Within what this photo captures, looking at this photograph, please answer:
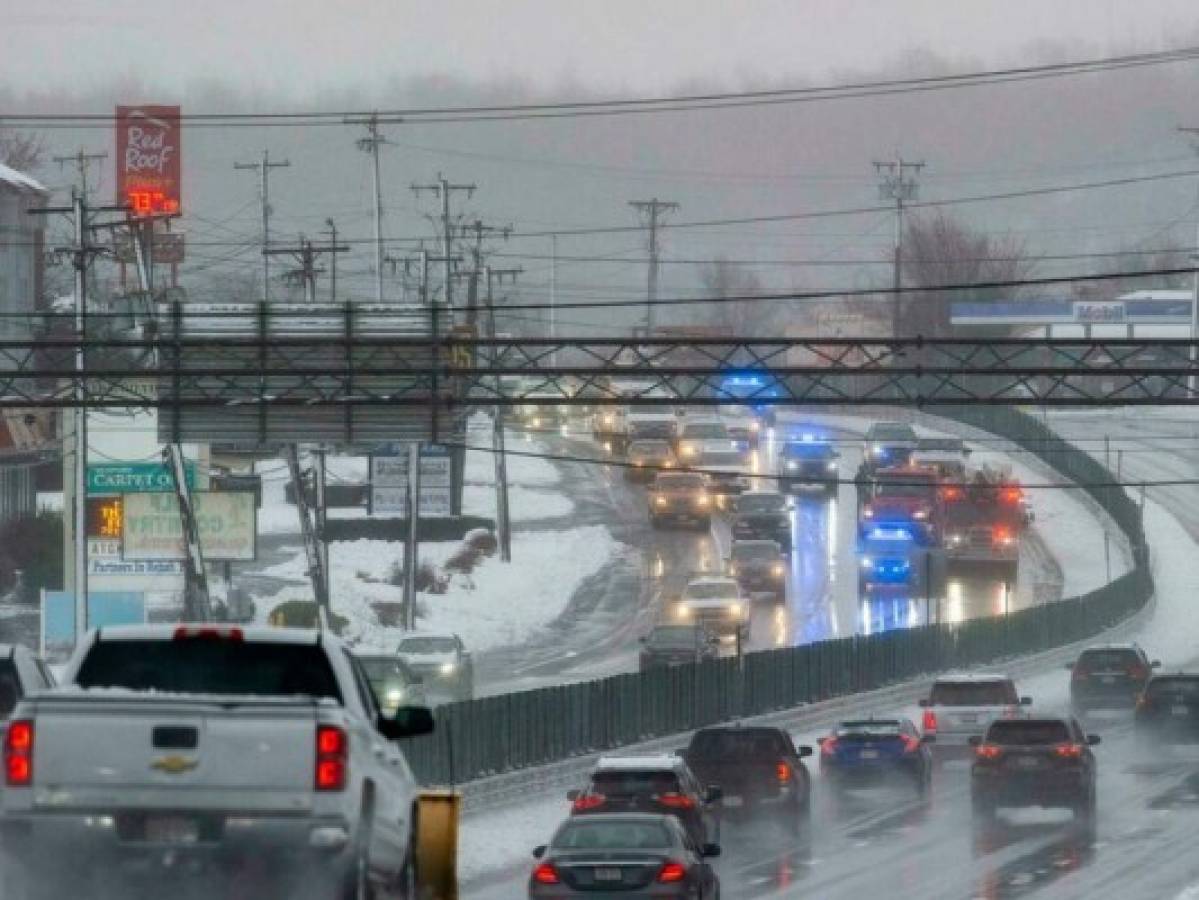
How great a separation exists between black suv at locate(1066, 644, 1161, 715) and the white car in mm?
13570

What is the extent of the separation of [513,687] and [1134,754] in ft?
58.2

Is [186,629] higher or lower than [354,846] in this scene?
higher

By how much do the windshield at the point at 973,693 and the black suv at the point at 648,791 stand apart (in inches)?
767

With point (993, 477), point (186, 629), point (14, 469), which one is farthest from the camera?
point (993, 477)

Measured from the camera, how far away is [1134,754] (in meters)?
52.3

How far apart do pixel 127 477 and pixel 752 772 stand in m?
25.8

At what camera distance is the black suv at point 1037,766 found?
39094 mm

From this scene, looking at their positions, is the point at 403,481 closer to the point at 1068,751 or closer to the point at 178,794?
the point at 1068,751

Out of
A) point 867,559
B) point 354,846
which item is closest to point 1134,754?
point 867,559

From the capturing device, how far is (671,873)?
80.7ft

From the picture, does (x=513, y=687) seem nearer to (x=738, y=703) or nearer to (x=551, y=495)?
(x=738, y=703)

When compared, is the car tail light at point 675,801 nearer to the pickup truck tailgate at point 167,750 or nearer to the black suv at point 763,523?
the pickup truck tailgate at point 167,750

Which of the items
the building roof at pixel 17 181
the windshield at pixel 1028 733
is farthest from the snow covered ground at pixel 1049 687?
the building roof at pixel 17 181

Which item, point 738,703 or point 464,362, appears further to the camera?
point 738,703
